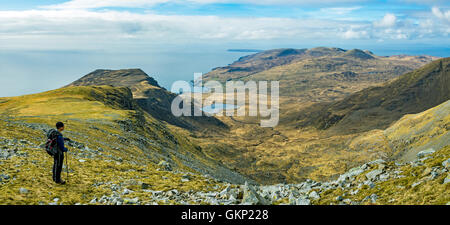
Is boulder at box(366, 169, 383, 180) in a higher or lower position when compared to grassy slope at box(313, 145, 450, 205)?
lower

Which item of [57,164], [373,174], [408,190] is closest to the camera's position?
[408,190]

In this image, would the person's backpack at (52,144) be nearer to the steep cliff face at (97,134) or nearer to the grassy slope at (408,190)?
the steep cliff face at (97,134)

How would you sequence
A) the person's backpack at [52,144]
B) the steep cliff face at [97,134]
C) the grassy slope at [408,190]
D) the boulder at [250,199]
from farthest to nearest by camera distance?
the steep cliff face at [97,134]
the person's backpack at [52,144]
the boulder at [250,199]
the grassy slope at [408,190]

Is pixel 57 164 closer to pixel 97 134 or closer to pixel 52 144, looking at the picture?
pixel 52 144

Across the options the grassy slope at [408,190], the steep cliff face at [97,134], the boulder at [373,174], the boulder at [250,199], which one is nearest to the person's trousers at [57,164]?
the steep cliff face at [97,134]

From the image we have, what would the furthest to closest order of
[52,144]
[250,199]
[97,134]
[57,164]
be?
1. [97,134]
2. [57,164]
3. [52,144]
4. [250,199]

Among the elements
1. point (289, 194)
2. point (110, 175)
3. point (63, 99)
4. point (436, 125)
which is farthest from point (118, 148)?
point (436, 125)

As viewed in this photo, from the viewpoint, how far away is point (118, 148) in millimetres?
46625

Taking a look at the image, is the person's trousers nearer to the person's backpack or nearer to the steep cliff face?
the person's backpack

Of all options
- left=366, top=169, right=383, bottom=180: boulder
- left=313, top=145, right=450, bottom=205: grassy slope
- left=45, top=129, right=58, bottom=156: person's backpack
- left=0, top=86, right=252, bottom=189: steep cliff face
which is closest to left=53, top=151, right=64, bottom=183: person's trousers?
left=45, top=129, right=58, bottom=156: person's backpack

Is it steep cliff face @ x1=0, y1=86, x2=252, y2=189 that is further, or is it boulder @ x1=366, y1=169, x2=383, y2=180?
steep cliff face @ x1=0, y1=86, x2=252, y2=189

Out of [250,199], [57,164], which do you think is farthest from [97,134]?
[250,199]
